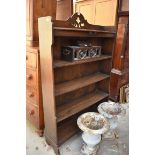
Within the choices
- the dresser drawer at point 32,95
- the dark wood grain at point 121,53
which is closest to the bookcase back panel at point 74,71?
the dresser drawer at point 32,95

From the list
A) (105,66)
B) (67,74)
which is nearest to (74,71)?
(67,74)

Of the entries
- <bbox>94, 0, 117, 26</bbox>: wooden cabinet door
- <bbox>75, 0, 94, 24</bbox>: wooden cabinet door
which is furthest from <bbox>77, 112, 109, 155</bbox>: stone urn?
<bbox>75, 0, 94, 24</bbox>: wooden cabinet door

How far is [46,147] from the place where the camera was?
6.51ft

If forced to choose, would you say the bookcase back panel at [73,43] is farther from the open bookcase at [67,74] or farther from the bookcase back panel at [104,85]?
the bookcase back panel at [104,85]

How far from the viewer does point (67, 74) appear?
6.95ft

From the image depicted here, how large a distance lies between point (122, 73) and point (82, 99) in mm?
1021

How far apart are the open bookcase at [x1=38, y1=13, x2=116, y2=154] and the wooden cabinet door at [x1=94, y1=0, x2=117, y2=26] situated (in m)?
0.64

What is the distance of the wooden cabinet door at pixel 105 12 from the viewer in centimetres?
280

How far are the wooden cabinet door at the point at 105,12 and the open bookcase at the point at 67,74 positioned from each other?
64 centimetres

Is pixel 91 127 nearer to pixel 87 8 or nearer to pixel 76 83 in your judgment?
pixel 76 83

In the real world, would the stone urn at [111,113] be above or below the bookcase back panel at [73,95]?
below

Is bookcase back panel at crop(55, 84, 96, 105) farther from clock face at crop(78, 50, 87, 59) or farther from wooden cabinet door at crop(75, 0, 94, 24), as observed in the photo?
wooden cabinet door at crop(75, 0, 94, 24)

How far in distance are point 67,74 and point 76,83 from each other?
159 millimetres
